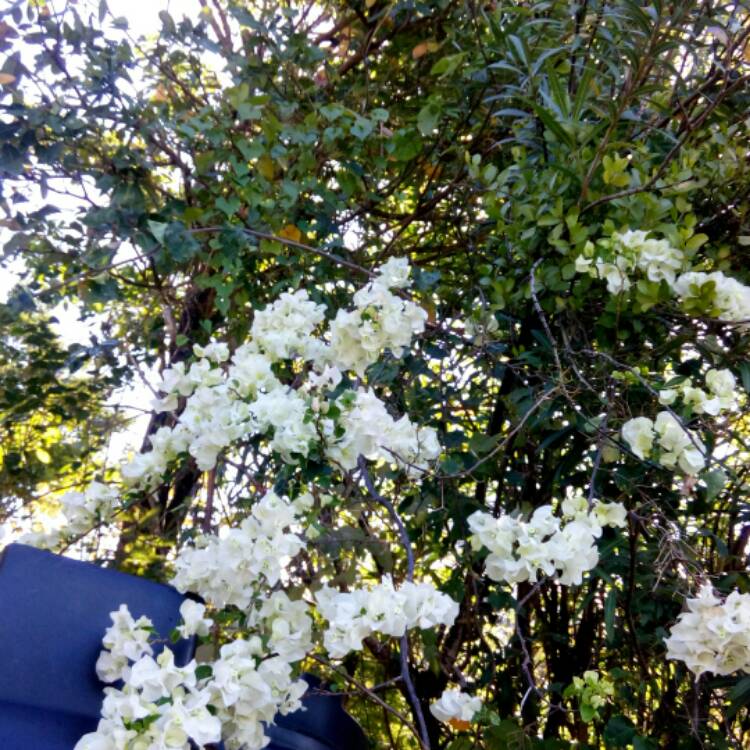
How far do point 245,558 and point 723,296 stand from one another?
92 centimetres

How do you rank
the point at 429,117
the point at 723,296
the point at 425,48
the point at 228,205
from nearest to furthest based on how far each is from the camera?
the point at 723,296, the point at 228,205, the point at 429,117, the point at 425,48

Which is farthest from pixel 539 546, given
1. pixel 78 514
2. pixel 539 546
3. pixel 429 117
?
pixel 429 117

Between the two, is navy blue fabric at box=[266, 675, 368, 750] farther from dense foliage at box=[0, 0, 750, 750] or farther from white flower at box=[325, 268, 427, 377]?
white flower at box=[325, 268, 427, 377]

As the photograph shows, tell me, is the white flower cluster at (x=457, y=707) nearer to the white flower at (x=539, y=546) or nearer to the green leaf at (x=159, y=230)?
the white flower at (x=539, y=546)

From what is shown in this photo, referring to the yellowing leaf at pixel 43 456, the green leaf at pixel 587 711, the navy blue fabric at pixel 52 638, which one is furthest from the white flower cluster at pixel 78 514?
the yellowing leaf at pixel 43 456

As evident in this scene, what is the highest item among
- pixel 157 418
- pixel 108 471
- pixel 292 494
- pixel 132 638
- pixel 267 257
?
pixel 267 257

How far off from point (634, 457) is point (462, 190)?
4.17 feet

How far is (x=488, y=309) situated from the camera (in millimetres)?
1839

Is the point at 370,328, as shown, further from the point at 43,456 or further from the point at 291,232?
the point at 43,456

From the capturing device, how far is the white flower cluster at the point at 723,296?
Result: 140 centimetres

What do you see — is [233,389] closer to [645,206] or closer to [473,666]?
[645,206]

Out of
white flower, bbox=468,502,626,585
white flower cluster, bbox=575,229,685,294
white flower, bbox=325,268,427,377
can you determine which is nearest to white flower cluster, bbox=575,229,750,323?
white flower cluster, bbox=575,229,685,294

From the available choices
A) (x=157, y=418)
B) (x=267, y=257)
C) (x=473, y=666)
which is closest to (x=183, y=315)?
(x=157, y=418)

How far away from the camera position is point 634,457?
142cm
